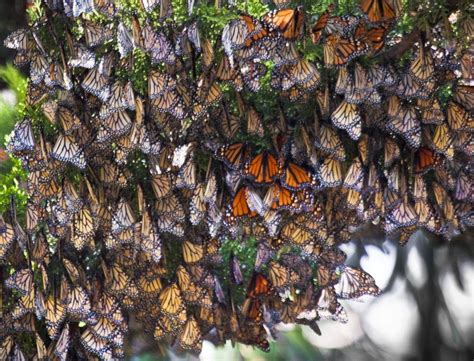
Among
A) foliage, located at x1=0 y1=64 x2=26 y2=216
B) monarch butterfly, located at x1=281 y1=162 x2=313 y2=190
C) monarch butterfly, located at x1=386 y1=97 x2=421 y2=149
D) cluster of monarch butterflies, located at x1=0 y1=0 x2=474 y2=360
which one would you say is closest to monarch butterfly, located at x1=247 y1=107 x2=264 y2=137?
cluster of monarch butterflies, located at x1=0 y1=0 x2=474 y2=360

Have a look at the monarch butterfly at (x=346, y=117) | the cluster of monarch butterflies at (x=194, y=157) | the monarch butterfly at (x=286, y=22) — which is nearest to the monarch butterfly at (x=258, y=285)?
the cluster of monarch butterflies at (x=194, y=157)

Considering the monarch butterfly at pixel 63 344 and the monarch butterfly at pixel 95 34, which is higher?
the monarch butterfly at pixel 95 34

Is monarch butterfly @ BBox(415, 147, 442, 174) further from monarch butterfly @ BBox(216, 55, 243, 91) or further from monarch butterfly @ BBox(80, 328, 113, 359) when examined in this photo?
monarch butterfly @ BBox(80, 328, 113, 359)

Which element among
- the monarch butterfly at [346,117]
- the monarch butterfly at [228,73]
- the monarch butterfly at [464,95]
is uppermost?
the monarch butterfly at [228,73]

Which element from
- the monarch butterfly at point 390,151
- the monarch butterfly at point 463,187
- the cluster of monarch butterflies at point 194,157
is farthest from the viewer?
the monarch butterfly at point 463,187

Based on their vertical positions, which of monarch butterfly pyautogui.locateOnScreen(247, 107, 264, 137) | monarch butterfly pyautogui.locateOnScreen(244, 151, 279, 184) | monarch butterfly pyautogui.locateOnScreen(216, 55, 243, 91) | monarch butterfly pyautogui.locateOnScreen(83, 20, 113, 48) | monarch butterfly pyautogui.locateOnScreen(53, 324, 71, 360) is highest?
monarch butterfly pyautogui.locateOnScreen(83, 20, 113, 48)

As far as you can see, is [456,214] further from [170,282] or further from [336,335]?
[336,335]

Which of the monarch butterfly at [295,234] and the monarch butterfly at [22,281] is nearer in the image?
the monarch butterfly at [22,281]

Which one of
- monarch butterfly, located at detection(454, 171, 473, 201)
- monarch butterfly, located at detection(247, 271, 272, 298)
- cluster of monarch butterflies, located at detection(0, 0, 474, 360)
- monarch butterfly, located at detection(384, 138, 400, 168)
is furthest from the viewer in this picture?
monarch butterfly, located at detection(247, 271, 272, 298)

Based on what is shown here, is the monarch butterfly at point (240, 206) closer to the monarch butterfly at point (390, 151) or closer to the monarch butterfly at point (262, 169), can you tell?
the monarch butterfly at point (262, 169)
